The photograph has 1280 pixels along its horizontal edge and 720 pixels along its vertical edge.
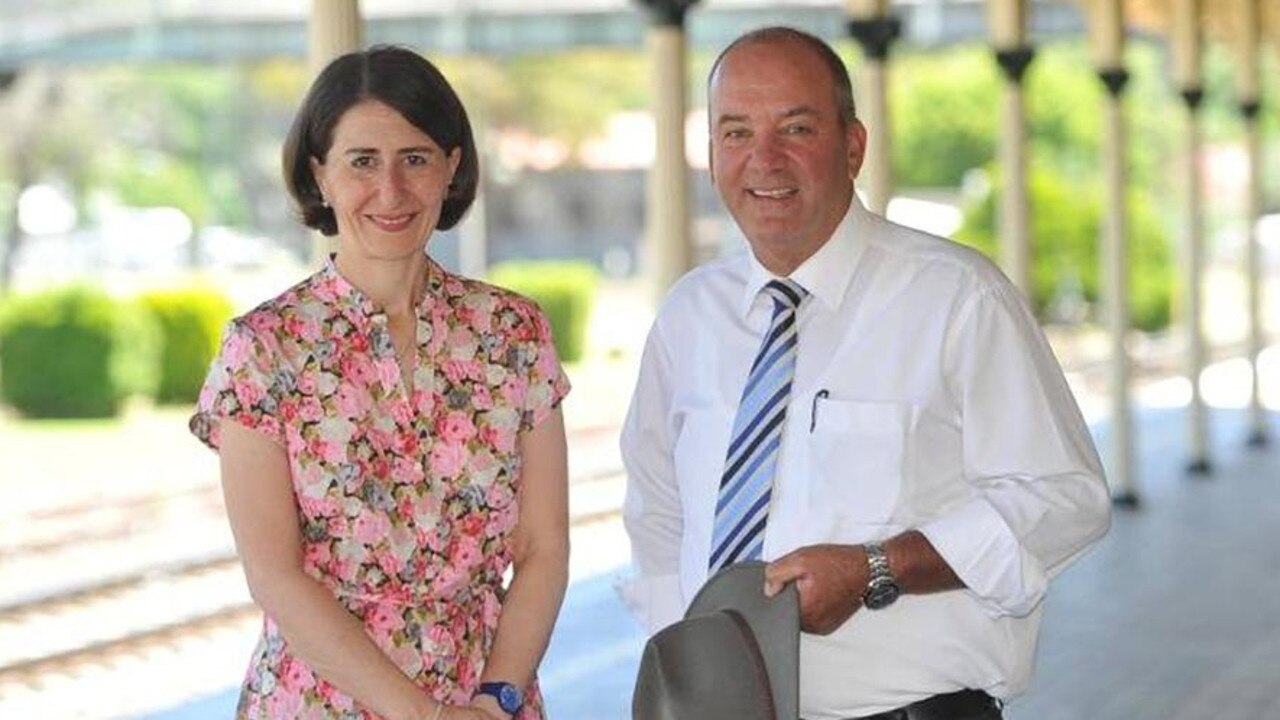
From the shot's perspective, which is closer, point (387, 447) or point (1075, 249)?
point (387, 447)

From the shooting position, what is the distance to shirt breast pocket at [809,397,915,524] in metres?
2.93

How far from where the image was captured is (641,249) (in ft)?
173

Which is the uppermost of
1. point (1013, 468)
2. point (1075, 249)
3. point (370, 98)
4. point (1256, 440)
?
point (370, 98)

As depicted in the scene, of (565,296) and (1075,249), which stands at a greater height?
(1075,249)

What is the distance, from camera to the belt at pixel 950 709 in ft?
9.74

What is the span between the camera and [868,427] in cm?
294

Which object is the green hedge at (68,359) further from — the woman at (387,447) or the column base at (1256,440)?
the woman at (387,447)

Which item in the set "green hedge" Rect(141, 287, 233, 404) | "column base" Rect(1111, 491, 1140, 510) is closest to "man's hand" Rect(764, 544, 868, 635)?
"column base" Rect(1111, 491, 1140, 510)

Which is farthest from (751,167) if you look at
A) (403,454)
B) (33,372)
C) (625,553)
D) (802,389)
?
(33,372)

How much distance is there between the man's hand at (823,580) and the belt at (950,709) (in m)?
0.19

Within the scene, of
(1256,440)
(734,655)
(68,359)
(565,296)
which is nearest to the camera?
(734,655)

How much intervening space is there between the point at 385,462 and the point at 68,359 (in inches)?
990

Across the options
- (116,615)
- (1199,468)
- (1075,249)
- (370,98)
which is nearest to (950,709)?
(370,98)

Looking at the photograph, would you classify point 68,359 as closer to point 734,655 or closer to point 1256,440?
point 1256,440
